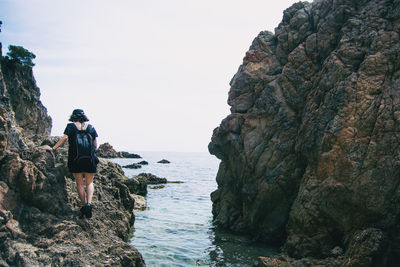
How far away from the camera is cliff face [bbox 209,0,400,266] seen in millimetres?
10523

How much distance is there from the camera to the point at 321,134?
40.8 ft

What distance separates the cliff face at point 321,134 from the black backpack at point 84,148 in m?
7.77

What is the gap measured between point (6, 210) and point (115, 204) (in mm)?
4660

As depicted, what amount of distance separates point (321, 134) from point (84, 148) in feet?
28.0

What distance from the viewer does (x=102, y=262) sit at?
7.54 metres

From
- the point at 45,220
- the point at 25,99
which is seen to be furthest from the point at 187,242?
the point at 25,99

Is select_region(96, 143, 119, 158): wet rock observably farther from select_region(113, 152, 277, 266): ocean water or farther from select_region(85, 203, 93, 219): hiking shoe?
select_region(85, 203, 93, 219): hiking shoe

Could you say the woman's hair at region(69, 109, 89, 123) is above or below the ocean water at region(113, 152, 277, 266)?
above

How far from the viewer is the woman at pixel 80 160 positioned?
8.60m

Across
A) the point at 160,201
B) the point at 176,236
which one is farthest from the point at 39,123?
the point at 176,236

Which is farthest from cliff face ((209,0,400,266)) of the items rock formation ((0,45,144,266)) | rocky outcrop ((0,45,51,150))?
rocky outcrop ((0,45,51,150))

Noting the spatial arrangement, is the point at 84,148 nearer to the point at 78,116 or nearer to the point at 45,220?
the point at 78,116

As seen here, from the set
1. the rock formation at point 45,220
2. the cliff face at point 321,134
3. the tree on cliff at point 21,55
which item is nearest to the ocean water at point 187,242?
the cliff face at point 321,134

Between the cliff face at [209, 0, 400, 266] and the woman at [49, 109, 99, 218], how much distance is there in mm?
7508
